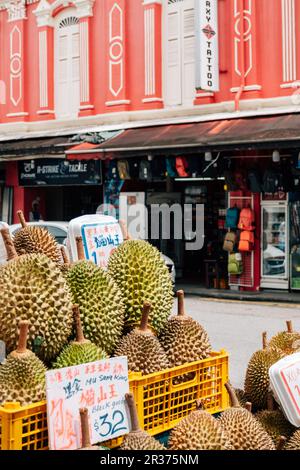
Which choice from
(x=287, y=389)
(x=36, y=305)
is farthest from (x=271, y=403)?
(x=36, y=305)

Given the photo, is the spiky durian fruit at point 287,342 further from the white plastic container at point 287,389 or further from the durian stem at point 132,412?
the durian stem at point 132,412

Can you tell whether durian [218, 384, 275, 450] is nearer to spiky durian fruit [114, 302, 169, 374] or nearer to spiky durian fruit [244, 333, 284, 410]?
spiky durian fruit [114, 302, 169, 374]

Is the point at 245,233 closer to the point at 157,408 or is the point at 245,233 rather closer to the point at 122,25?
the point at 122,25

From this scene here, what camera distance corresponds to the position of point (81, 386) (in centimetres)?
256

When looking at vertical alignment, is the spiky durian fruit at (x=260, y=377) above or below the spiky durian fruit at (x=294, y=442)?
above

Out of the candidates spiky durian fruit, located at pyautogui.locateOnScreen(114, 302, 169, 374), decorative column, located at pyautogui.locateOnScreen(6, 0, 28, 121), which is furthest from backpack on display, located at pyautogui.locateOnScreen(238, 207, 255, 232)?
spiky durian fruit, located at pyautogui.locateOnScreen(114, 302, 169, 374)

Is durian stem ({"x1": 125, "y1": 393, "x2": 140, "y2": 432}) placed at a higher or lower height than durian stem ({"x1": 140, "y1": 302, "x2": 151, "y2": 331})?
lower

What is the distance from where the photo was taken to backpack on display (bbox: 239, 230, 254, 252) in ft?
48.1

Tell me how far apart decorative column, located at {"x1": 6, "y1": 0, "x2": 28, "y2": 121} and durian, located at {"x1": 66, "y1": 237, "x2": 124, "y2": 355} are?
1699cm

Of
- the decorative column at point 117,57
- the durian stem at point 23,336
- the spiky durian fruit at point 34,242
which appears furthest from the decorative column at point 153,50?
the durian stem at point 23,336

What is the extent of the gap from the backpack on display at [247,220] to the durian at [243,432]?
472 inches

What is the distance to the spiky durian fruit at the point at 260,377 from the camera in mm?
3551
